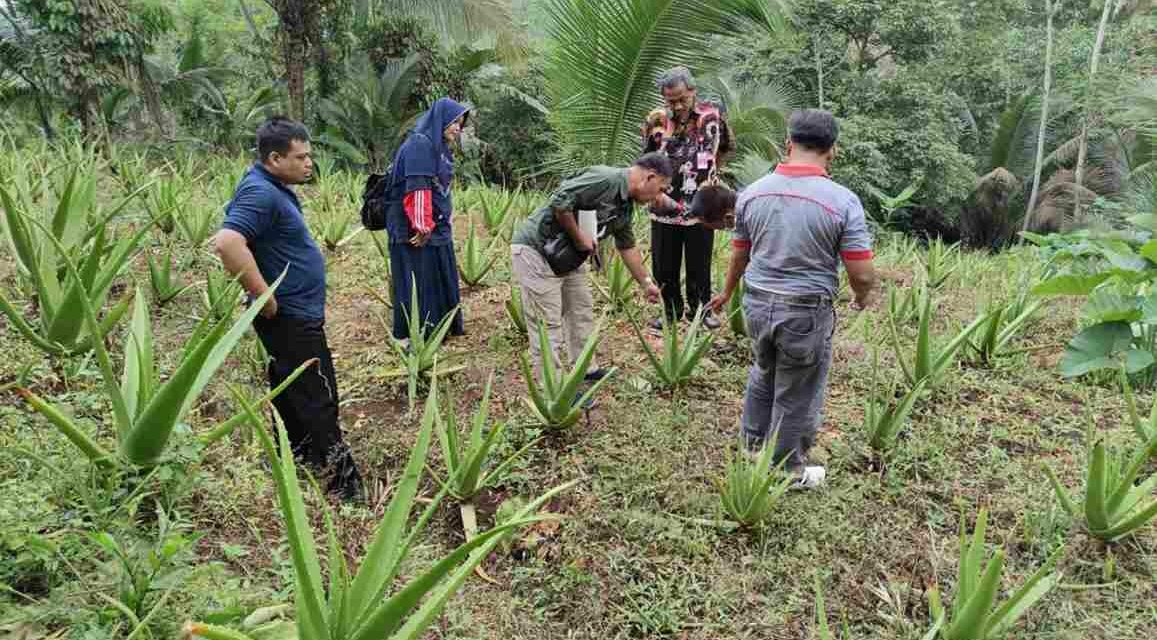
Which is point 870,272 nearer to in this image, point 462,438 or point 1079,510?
point 1079,510

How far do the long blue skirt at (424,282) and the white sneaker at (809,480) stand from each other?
1.81 meters

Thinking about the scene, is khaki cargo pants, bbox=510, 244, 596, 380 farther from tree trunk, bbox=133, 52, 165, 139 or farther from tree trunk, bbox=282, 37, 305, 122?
tree trunk, bbox=133, 52, 165, 139

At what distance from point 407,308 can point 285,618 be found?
2.13 m

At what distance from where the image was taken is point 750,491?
247cm

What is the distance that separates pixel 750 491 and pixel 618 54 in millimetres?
2577

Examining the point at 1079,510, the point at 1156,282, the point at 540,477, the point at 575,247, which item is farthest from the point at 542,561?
the point at 1156,282

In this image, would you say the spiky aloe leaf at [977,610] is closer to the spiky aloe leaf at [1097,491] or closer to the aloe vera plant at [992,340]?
the spiky aloe leaf at [1097,491]

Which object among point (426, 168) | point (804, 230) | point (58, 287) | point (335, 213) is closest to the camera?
point (58, 287)

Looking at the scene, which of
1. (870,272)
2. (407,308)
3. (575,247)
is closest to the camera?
(870,272)

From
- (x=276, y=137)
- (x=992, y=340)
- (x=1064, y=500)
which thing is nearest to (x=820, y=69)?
(x=992, y=340)

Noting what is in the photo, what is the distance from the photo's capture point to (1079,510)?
2.47 meters

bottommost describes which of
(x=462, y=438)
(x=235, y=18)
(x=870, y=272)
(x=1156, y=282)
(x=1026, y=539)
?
(x=1026, y=539)

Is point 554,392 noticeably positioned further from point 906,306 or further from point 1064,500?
point 906,306

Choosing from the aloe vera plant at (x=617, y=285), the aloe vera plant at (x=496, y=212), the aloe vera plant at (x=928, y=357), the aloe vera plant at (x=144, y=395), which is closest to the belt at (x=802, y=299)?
the aloe vera plant at (x=928, y=357)
